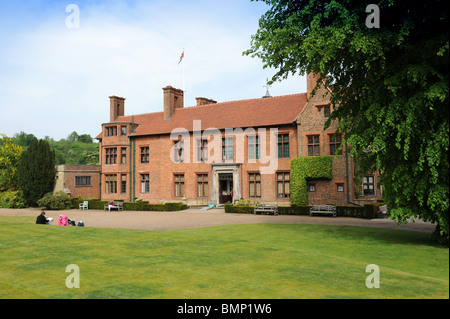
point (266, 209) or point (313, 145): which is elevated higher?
point (313, 145)

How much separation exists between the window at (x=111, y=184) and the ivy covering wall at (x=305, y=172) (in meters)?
21.0

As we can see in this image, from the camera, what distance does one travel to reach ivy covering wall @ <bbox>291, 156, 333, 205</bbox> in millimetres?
30047

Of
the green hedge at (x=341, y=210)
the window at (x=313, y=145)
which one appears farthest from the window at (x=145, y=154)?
the window at (x=313, y=145)

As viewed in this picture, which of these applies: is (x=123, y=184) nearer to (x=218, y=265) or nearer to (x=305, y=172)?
(x=305, y=172)

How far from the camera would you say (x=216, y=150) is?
3619 centimetres

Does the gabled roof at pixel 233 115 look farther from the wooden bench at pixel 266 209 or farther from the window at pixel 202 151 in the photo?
the wooden bench at pixel 266 209

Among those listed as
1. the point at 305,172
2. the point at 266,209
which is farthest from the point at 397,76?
the point at 305,172

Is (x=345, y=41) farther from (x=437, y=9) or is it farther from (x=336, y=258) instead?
(x=336, y=258)

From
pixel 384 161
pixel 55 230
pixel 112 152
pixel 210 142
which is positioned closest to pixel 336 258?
pixel 384 161

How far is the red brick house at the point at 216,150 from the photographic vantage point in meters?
31.4

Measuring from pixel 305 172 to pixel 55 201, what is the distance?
2528cm

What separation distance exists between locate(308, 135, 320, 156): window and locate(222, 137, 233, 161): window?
7783 millimetres

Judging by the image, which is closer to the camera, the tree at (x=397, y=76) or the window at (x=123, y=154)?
the tree at (x=397, y=76)

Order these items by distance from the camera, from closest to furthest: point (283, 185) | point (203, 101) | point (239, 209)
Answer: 1. point (239, 209)
2. point (283, 185)
3. point (203, 101)
